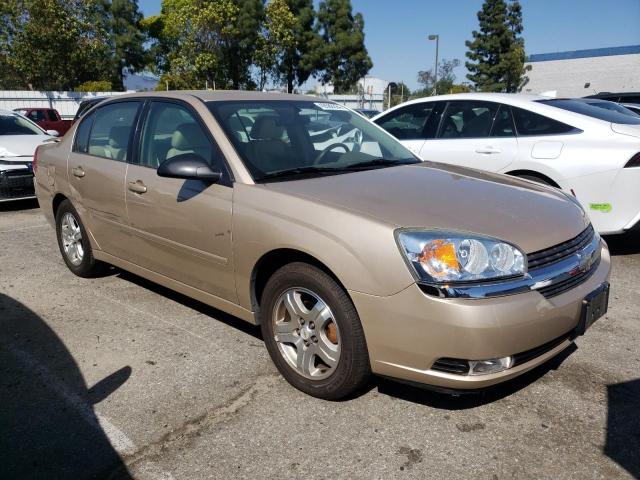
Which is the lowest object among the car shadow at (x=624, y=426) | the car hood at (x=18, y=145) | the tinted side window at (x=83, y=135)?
the car shadow at (x=624, y=426)

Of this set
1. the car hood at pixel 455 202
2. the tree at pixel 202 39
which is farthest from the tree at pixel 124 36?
the car hood at pixel 455 202

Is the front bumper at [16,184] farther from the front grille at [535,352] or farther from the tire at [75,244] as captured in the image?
the front grille at [535,352]

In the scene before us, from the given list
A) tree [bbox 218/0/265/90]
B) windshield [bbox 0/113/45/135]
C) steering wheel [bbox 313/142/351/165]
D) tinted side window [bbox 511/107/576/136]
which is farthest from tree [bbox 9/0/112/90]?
steering wheel [bbox 313/142/351/165]

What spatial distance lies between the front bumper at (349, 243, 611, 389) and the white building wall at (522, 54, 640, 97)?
4430cm

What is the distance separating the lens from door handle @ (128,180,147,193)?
12.2ft

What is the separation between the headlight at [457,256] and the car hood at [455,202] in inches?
2.5

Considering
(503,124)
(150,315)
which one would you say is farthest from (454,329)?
(503,124)

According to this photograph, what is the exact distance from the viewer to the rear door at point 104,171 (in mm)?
4047

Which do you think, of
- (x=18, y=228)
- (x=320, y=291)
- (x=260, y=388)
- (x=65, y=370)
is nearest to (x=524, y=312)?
(x=320, y=291)

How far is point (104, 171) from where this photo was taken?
13.6 ft

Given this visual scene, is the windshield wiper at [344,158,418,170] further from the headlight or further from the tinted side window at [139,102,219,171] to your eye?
the headlight

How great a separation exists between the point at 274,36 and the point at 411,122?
3549 cm

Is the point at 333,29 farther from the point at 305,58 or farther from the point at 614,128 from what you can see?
the point at 614,128

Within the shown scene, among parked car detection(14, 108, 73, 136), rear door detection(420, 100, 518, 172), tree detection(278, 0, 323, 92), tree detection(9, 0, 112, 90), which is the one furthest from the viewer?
tree detection(278, 0, 323, 92)
